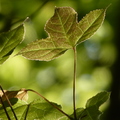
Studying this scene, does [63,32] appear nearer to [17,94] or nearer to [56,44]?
[56,44]

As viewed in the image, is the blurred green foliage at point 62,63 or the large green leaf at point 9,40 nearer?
the large green leaf at point 9,40

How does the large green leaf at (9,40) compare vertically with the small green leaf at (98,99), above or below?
above

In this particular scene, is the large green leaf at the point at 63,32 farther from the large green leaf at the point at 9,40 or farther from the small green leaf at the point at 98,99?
the small green leaf at the point at 98,99

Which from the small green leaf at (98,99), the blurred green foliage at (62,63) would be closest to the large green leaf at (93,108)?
the small green leaf at (98,99)

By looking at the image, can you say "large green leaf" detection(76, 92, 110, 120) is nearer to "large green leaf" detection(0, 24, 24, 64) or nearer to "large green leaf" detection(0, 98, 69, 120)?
"large green leaf" detection(0, 98, 69, 120)

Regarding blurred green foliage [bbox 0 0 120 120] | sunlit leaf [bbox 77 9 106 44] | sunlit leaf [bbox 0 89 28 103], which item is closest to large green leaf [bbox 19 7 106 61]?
sunlit leaf [bbox 77 9 106 44]

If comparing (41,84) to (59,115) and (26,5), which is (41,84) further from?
(59,115)
